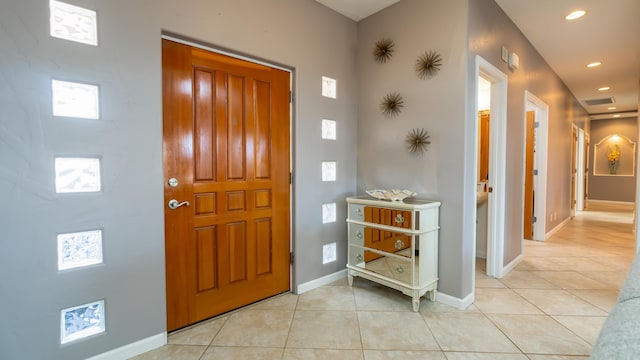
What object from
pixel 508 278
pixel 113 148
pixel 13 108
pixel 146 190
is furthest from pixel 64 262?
pixel 508 278

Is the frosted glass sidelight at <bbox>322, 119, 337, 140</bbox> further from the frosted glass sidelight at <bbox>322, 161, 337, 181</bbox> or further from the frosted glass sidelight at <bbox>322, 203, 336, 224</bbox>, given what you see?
the frosted glass sidelight at <bbox>322, 203, 336, 224</bbox>

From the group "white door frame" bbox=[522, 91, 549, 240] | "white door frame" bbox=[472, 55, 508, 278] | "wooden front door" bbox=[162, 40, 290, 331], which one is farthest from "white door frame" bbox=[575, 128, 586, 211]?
"wooden front door" bbox=[162, 40, 290, 331]

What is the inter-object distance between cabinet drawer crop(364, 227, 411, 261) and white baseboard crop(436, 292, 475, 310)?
51cm

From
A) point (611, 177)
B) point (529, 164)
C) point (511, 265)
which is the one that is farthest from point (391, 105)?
point (611, 177)

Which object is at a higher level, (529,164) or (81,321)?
(529,164)

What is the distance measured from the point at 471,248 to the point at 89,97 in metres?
2.87

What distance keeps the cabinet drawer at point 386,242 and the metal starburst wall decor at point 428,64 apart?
139 centimetres

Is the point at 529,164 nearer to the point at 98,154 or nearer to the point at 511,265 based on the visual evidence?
the point at 511,265

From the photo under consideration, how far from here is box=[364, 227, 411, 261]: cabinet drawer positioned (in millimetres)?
2299

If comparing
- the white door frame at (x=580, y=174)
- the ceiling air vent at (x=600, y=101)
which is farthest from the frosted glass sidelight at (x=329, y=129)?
the ceiling air vent at (x=600, y=101)

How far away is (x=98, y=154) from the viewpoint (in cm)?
156

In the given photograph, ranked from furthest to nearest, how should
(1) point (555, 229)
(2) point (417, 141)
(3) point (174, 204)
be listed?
(1) point (555, 229)
(2) point (417, 141)
(3) point (174, 204)

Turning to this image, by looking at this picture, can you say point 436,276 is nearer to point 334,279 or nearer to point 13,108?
point 334,279

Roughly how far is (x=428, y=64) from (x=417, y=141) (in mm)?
655
